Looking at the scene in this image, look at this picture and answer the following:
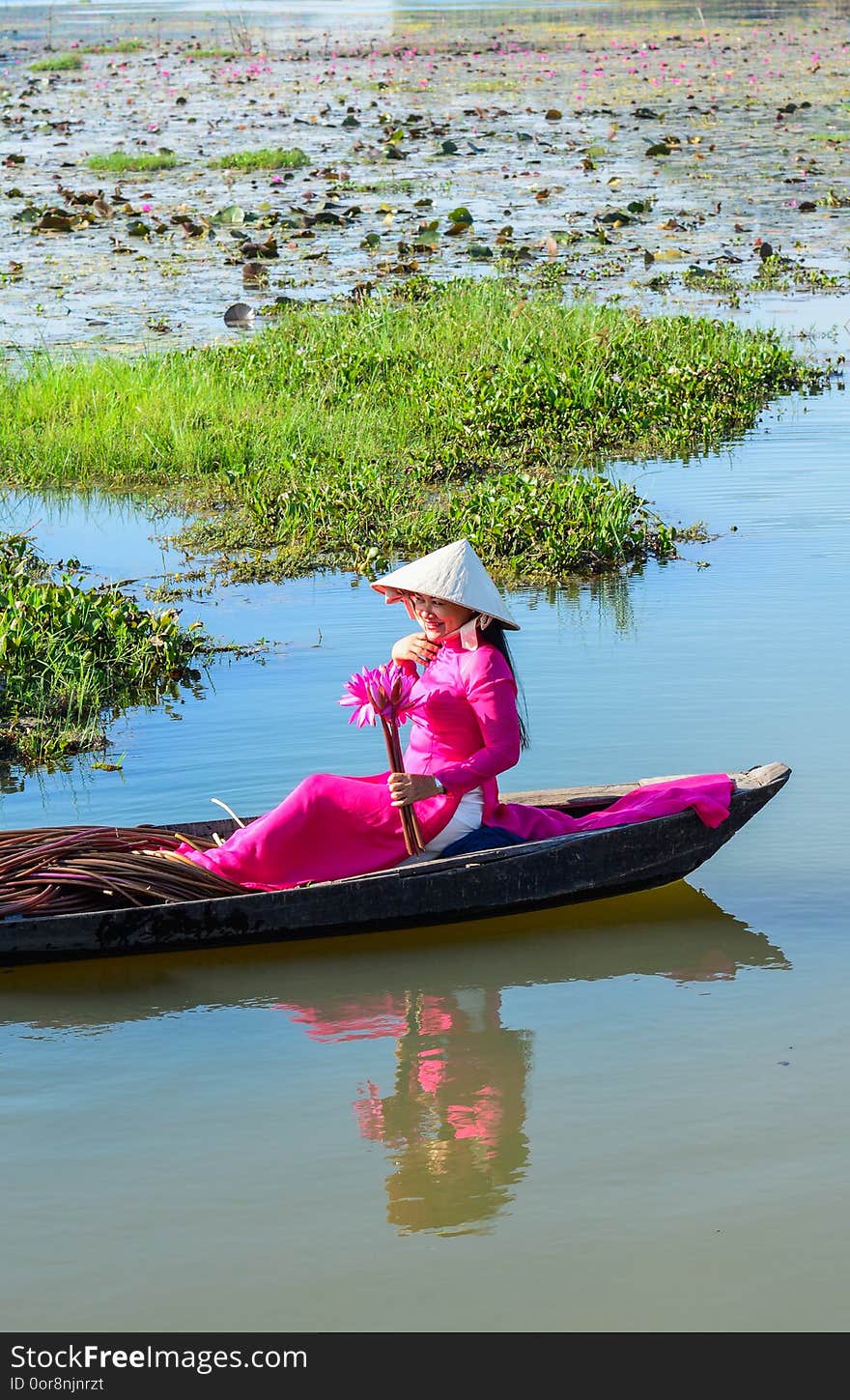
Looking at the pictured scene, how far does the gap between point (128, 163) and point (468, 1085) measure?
20.3 meters

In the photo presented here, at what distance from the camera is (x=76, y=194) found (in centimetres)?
2050

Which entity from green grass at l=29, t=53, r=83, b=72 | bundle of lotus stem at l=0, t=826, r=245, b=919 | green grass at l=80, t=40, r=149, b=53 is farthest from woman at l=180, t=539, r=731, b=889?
green grass at l=80, t=40, r=149, b=53

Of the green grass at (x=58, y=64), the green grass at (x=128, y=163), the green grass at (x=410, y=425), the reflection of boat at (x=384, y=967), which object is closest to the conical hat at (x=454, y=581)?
the reflection of boat at (x=384, y=967)

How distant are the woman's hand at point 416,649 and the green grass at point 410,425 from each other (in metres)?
3.59

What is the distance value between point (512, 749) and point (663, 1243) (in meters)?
1.69

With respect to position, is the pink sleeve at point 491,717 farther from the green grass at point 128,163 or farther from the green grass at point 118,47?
the green grass at point 118,47

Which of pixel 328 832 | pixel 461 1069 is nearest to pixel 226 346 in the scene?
pixel 328 832

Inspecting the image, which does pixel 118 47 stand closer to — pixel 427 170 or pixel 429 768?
pixel 427 170

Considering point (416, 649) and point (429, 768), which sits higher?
point (416, 649)

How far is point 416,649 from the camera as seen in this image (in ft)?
17.2

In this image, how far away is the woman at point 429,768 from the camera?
5031 millimetres

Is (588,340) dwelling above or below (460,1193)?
above

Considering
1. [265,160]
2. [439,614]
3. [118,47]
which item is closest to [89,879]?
[439,614]
